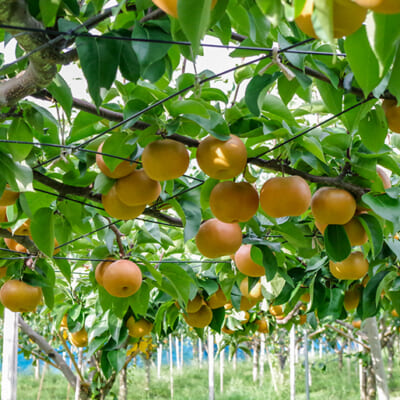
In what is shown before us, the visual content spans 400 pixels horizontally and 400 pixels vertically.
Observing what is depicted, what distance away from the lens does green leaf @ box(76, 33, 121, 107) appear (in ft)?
2.37

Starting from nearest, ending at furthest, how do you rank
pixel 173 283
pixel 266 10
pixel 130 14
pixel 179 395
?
pixel 266 10 < pixel 130 14 < pixel 173 283 < pixel 179 395

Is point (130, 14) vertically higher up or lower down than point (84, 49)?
higher up

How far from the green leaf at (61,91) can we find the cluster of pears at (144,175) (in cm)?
12

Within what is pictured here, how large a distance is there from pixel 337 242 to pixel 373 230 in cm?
9

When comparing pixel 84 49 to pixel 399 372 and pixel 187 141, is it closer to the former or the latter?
pixel 187 141

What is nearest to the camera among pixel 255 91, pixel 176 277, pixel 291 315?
pixel 255 91

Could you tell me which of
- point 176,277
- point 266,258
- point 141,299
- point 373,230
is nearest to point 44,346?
point 141,299

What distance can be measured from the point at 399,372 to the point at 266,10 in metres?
13.9

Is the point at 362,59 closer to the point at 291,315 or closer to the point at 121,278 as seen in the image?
the point at 121,278

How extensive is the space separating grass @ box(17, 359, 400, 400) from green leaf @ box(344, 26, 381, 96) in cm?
881

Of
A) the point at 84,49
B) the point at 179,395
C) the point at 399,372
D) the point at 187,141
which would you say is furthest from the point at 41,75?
the point at 399,372

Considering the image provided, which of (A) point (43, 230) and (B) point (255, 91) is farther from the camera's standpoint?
(A) point (43, 230)

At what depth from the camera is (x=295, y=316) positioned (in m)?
3.66

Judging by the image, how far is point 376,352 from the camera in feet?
10.4
